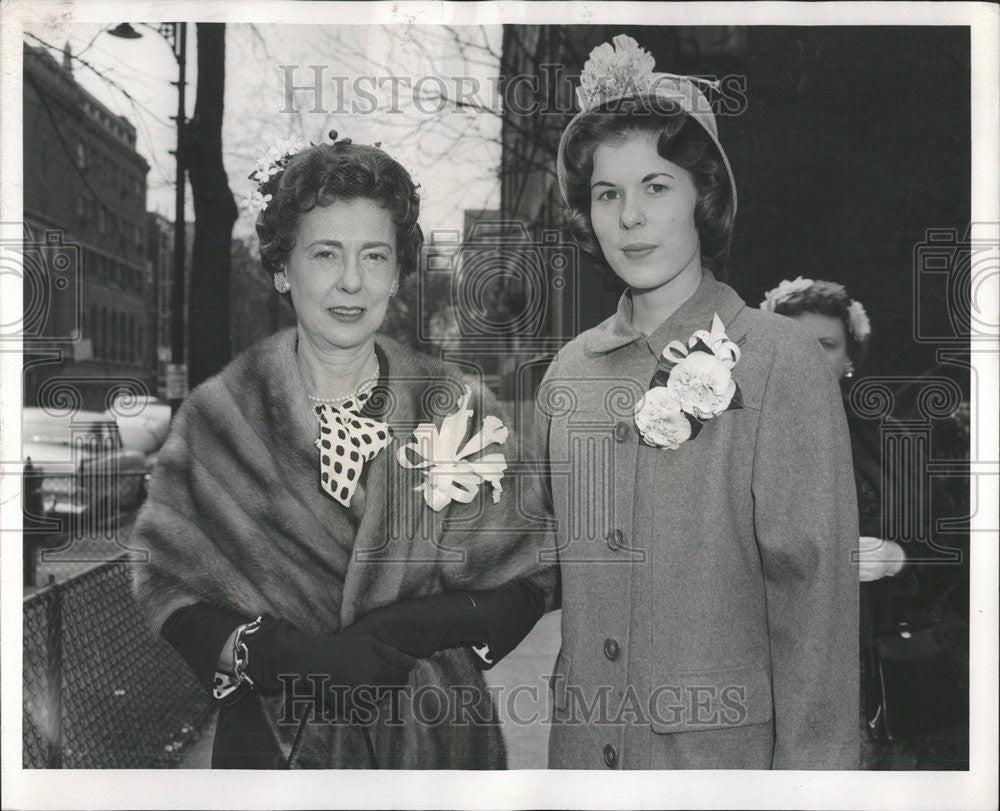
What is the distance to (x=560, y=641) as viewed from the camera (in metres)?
2.86

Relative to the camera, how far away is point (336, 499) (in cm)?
280

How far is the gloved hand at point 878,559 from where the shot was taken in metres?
2.84

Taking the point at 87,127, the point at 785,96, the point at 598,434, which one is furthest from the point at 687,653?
the point at 87,127

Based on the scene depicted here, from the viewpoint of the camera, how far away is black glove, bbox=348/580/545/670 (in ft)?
9.17

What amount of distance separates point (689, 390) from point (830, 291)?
1.89 ft

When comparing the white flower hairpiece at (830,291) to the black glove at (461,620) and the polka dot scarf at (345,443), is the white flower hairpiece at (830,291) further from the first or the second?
the polka dot scarf at (345,443)

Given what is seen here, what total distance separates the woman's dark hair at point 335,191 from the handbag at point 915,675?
6.24ft

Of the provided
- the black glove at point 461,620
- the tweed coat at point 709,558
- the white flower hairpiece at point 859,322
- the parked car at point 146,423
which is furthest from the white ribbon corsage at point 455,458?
the white flower hairpiece at point 859,322

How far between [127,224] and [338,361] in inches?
31.1

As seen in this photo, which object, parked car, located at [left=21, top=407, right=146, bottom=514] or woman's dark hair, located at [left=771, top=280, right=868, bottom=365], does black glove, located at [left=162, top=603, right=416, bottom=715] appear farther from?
woman's dark hair, located at [left=771, top=280, right=868, bottom=365]

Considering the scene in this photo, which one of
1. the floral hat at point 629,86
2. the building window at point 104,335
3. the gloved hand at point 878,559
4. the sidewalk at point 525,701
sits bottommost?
the sidewalk at point 525,701

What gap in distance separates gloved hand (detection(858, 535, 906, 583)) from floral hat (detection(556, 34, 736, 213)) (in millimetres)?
→ 1133

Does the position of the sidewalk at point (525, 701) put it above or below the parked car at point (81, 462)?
below

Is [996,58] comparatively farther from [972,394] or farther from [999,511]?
[999,511]
